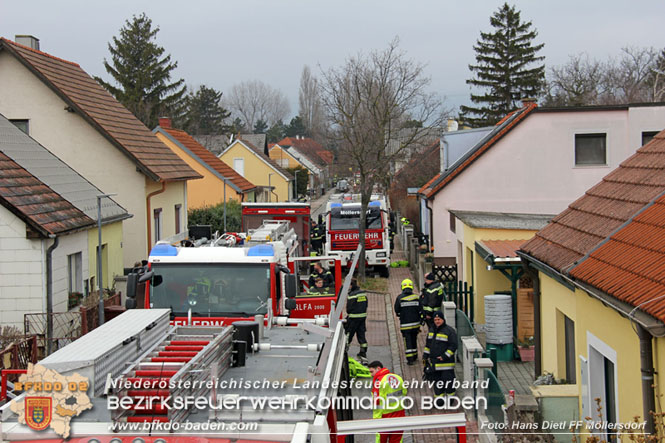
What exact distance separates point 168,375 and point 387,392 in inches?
124

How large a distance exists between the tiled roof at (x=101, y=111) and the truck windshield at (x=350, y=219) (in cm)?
561

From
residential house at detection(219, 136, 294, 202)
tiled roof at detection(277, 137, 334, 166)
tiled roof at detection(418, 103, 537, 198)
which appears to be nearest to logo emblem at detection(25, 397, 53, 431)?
tiled roof at detection(418, 103, 537, 198)

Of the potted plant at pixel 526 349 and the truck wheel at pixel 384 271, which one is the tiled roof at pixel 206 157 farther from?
the potted plant at pixel 526 349

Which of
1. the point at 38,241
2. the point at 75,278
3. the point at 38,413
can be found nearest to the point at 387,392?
the point at 38,413

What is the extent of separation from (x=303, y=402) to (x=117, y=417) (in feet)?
4.84

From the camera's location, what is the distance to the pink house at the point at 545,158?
21.9m

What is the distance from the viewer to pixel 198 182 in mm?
39188

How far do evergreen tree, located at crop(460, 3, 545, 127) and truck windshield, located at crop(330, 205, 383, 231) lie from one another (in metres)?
32.9

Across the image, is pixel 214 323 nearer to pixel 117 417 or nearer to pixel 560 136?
pixel 117 417

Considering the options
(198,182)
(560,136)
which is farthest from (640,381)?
(198,182)

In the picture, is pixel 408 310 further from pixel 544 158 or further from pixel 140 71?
pixel 140 71

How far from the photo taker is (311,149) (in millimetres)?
112625

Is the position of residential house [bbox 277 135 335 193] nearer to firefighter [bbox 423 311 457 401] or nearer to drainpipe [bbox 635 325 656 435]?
firefighter [bbox 423 311 457 401]

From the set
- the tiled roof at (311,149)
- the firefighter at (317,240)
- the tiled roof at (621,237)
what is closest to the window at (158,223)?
the firefighter at (317,240)
